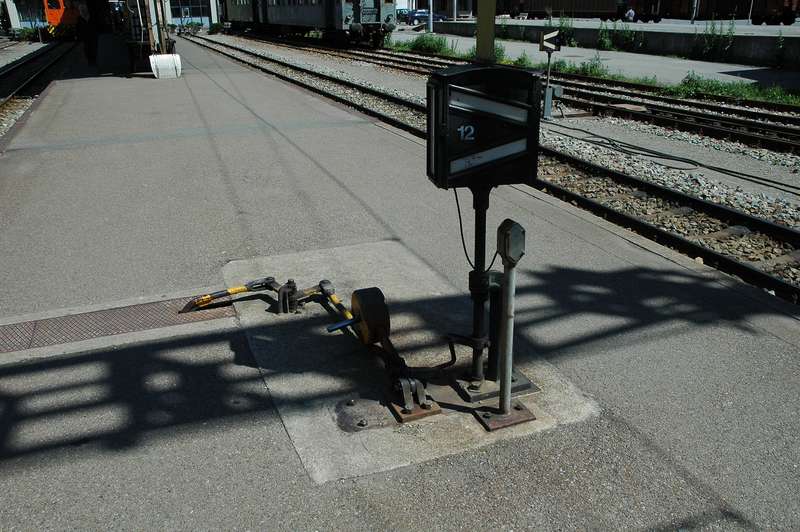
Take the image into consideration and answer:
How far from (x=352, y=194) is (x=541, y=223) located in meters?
2.41

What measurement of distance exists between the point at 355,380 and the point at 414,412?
0.54 m

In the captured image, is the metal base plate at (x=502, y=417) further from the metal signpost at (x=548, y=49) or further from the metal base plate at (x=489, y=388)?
the metal signpost at (x=548, y=49)

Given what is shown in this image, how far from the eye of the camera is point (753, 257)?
6.36m

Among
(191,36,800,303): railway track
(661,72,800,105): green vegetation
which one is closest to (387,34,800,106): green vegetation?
(661,72,800,105): green vegetation

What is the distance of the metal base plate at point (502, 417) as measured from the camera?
12.1 ft

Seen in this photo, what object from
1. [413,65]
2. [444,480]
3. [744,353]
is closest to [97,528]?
[444,480]

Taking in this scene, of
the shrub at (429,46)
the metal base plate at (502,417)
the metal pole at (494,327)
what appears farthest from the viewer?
the shrub at (429,46)

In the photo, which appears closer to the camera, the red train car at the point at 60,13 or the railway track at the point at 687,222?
the railway track at the point at 687,222

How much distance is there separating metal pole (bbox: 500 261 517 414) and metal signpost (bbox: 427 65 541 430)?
17mm

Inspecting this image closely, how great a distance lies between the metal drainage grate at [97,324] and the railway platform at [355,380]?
4cm

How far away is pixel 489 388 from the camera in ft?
13.2

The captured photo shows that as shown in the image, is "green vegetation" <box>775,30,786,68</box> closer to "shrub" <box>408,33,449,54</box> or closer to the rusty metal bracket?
"shrub" <box>408,33,449,54</box>

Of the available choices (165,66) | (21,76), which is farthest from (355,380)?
(21,76)

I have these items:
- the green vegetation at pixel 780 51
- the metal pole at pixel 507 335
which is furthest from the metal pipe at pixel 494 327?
the green vegetation at pixel 780 51
